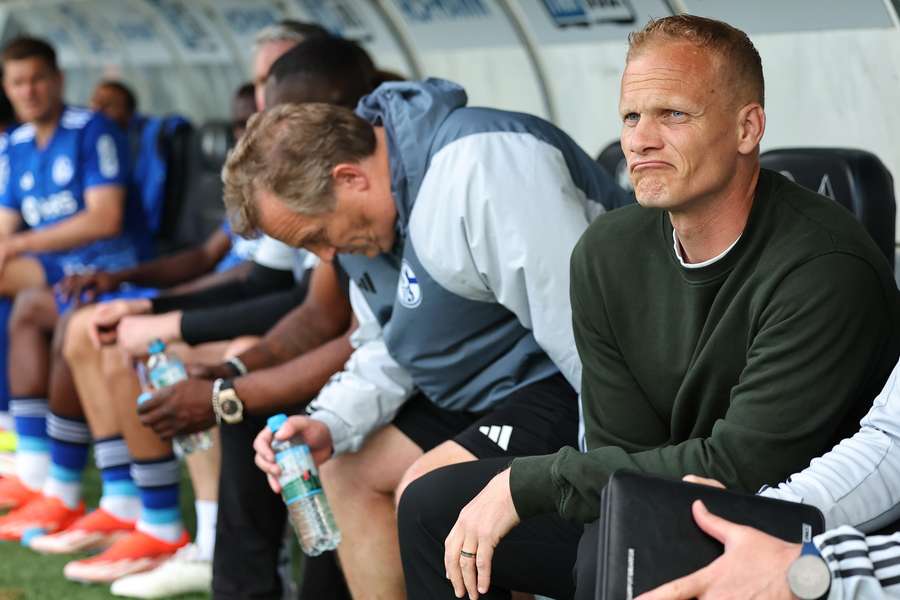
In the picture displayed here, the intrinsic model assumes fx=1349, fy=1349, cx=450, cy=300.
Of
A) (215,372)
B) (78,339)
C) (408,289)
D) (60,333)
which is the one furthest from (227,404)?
(60,333)

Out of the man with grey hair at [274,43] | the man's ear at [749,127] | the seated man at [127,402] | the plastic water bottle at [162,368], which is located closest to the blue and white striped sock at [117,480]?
the seated man at [127,402]

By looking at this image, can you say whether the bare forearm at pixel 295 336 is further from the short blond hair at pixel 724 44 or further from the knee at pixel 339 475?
the short blond hair at pixel 724 44

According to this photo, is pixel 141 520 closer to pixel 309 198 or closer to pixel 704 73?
pixel 309 198

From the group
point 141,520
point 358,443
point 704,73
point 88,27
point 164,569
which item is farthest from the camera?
point 88,27

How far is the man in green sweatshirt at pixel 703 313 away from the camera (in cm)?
209

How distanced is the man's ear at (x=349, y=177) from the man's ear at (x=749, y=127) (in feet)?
3.50

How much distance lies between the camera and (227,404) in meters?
3.53

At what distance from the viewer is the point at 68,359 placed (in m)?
4.70

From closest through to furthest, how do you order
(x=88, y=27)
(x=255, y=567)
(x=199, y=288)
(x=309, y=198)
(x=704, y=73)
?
(x=704, y=73), (x=309, y=198), (x=255, y=567), (x=199, y=288), (x=88, y=27)

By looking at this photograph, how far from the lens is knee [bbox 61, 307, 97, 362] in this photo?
4.65 metres

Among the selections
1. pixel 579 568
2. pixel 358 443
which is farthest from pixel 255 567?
pixel 579 568

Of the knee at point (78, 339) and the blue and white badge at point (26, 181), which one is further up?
the blue and white badge at point (26, 181)

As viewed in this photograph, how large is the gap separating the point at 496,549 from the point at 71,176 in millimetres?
3849

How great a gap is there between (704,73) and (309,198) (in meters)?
1.11
